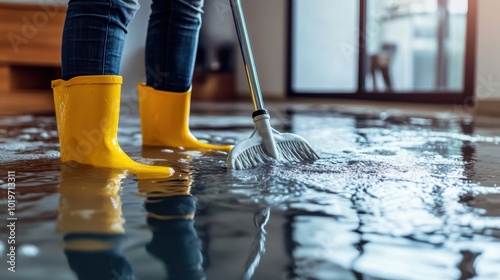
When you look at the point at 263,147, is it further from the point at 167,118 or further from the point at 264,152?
the point at 167,118

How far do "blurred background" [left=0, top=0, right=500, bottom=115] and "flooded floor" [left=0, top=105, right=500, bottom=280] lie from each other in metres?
2.95

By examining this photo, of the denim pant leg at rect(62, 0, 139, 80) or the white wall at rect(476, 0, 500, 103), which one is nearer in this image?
the denim pant leg at rect(62, 0, 139, 80)

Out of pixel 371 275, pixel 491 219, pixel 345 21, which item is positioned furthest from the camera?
pixel 345 21

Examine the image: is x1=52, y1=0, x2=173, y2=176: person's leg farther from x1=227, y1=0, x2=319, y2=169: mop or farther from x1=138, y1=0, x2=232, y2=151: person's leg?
x1=138, y1=0, x2=232, y2=151: person's leg

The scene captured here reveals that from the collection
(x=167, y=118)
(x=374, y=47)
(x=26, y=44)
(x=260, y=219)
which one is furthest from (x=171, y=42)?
(x=374, y=47)

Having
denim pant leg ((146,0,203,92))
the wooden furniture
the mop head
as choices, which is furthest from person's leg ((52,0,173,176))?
the wooden furniture

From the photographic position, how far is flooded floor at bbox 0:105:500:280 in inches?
21.1

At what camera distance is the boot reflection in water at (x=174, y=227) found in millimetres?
539

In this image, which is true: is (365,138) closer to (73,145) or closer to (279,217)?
(73,145)

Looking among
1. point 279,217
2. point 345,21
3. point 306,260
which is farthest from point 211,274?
point 345,21

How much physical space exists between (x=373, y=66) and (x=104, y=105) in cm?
425

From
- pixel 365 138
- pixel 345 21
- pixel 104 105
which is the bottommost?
pixel 365 138

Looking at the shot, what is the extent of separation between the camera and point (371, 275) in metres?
0.52

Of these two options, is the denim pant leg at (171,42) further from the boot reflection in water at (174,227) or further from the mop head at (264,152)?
the boot reflection in water at (174,227)
